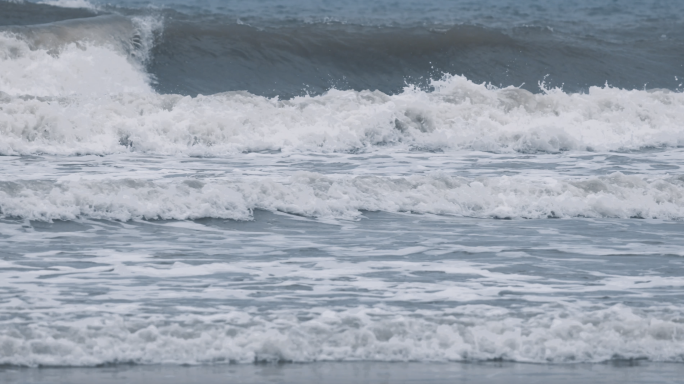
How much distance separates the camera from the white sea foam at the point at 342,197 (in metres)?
8.90

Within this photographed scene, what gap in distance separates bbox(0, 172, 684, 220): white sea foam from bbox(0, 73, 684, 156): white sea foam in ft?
10.1

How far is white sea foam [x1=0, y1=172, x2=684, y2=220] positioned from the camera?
29.2 feet

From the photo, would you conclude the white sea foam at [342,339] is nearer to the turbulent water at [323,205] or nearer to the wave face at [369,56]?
the turbulent water at [323,205]

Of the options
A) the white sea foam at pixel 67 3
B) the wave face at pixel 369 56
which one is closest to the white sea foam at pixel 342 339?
the wave face at pixel 369 56

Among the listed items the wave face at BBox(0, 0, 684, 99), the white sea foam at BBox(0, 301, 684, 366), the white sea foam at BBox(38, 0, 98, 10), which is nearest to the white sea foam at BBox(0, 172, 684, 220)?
the white sea foam at BBox(0, 301, 684, 366)

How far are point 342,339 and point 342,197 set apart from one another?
3.97 meters

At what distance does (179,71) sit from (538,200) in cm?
1046

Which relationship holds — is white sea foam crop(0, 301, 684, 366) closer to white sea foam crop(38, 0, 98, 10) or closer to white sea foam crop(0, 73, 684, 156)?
white sea foam crop(0, 73, 684, 156)

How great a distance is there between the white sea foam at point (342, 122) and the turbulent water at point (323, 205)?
0.04m

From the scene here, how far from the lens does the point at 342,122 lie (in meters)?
13.5

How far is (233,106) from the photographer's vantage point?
13852mm

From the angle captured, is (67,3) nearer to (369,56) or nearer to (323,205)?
(369,56)

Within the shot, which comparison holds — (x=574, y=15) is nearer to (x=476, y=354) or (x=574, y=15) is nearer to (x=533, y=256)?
(x=533, y=256)

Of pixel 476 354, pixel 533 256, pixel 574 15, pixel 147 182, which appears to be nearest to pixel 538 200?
pixel 533 256
